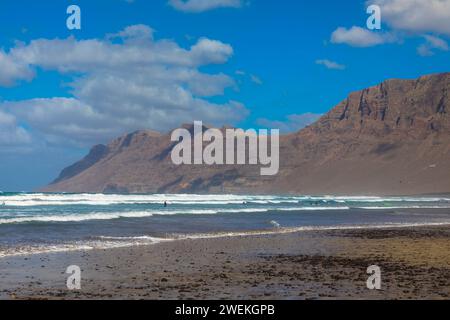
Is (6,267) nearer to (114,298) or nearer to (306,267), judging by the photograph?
(114,298)

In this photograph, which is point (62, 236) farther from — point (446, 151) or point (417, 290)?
point (446, 151)

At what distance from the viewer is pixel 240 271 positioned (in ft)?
53.4

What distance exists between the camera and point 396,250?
2158 centimetres

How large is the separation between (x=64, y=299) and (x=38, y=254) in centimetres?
814

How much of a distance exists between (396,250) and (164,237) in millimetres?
10625

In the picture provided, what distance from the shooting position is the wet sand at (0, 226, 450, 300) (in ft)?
42.0

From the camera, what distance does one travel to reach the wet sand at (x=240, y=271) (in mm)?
12789

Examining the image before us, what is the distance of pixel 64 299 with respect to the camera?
11953 mm
